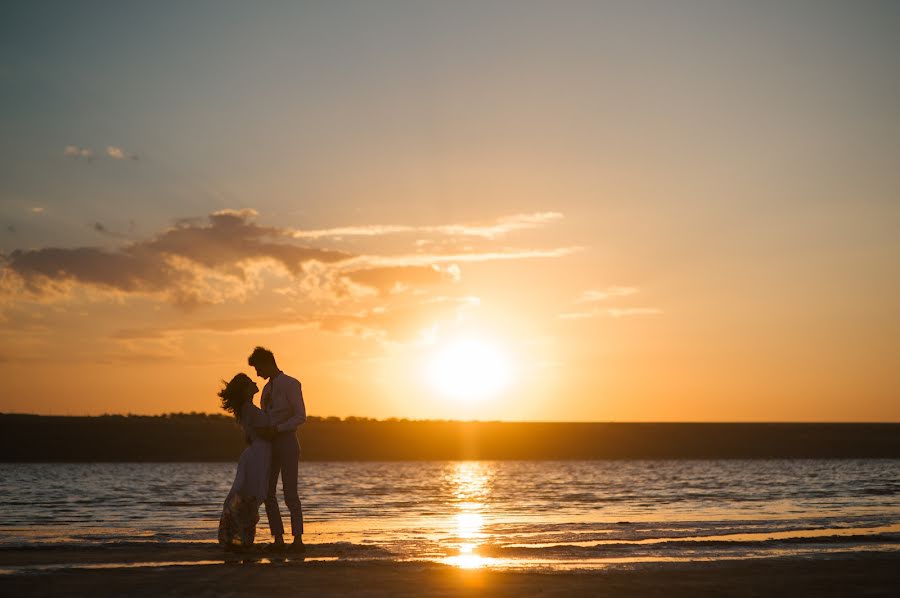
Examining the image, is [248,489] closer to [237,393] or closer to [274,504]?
[274,504]

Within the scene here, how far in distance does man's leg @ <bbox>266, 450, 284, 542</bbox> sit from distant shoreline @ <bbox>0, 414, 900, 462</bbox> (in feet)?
250

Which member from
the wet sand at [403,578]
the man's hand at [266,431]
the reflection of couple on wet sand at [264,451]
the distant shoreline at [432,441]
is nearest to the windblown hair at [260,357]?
the reflection of couple on wet sand at [264,451]

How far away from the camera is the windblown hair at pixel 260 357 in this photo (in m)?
13.2

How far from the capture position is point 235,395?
13.2 metres

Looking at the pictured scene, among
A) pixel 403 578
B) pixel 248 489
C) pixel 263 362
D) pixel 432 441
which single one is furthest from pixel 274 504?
pixel 432 441

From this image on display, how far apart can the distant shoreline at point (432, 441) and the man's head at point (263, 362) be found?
76055 mm

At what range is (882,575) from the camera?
9945mm

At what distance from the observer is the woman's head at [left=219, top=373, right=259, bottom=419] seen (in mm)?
13156

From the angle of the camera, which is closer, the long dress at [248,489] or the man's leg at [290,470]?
the long dress at [248,489]

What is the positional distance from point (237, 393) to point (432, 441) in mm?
105910

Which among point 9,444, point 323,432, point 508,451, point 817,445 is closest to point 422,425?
point 508,451

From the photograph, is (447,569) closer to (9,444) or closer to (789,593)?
(789,593)

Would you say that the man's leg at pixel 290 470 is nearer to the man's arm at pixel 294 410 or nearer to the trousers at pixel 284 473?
the trousers at pixel 284 473

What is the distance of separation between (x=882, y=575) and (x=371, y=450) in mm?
92237
